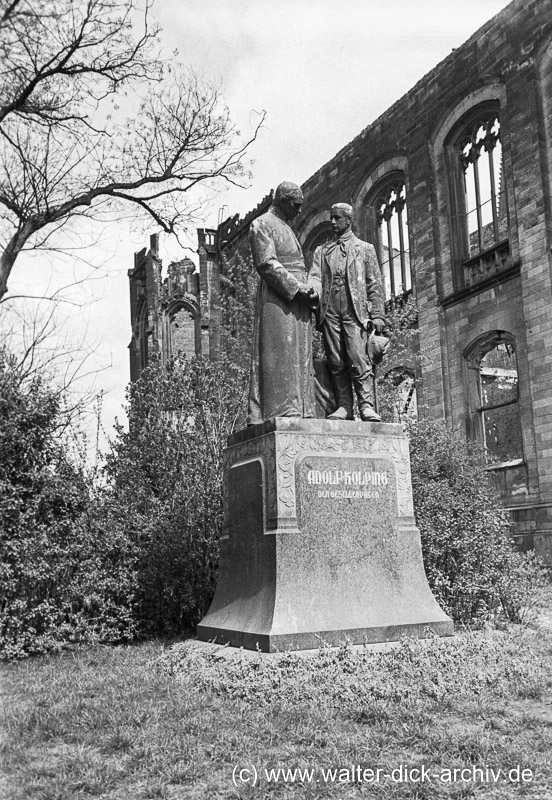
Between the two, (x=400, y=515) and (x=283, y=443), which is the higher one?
(x=283, y=443)

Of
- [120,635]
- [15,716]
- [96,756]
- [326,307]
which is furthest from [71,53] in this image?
[96,756]

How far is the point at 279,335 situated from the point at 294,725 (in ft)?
13.0

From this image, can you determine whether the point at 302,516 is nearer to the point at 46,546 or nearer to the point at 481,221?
the point at 46,546

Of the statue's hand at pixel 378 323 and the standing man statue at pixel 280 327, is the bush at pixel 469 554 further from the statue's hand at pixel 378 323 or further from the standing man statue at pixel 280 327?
the standing man statue at pixel 280 327

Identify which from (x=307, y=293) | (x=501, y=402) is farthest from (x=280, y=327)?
(x=501, y=402)

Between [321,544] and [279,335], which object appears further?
[279,335]

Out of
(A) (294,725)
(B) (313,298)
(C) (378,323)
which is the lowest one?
(A) (294,725)

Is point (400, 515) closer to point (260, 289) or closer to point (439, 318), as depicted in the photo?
point (260, 289)

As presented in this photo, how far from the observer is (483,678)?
5.81 metres

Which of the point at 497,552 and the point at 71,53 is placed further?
the point at 71,53

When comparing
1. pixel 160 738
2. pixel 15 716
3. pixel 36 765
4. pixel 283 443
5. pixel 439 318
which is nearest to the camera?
pixel 36 765

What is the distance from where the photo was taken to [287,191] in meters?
8.31

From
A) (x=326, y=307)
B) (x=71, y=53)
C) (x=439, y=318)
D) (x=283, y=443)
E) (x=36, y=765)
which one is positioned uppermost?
(x=71, y=53)

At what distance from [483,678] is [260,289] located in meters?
4.16
